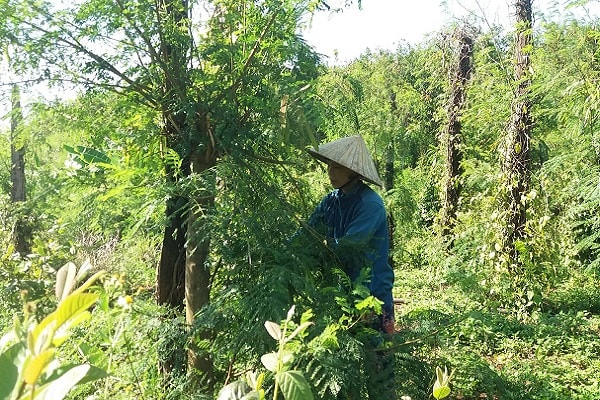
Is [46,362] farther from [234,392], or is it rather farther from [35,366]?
[234,392]

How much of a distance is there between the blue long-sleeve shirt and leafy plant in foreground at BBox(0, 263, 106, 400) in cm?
167

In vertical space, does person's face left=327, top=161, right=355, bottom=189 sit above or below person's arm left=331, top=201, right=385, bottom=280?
above

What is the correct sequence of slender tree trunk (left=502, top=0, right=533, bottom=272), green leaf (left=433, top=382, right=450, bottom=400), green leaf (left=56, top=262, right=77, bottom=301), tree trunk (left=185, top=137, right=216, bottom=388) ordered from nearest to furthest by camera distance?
1. green leaf (left=56, top=262, right=77, bottom=301)
2. green leaf (left=433, top=382, right=450, bottom=400)
3. tree trunk (left=185, top=137, right=216, bottom=388)
4. slender tree trunk (left=502, top=0, right=533, bottom=272)

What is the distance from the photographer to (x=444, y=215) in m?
9.05

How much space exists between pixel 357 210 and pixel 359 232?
0.34 metres

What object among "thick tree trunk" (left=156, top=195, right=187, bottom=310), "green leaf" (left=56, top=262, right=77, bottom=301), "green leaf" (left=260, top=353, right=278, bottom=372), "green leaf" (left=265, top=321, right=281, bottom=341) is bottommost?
"thick tree trunk" (left=156, top=195, right=187, bottom=310)

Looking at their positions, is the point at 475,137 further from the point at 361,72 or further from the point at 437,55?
the point at 361,72

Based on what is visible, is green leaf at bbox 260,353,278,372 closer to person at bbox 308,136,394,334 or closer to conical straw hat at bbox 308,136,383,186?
person at bbox 308,136,394,334

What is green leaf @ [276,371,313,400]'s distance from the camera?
0.68m

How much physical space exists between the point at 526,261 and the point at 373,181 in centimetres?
407

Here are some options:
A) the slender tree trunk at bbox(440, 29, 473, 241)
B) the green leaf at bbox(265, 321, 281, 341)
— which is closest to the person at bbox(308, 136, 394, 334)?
the green leaf at bbox(265, 321, 281, 341)

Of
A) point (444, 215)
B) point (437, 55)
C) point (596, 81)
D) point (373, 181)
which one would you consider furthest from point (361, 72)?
point (373, 181)

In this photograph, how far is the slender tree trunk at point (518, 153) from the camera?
6.05m

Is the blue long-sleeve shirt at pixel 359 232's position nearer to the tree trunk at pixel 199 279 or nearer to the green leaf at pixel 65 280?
the tree trunk at pixel 199 279
